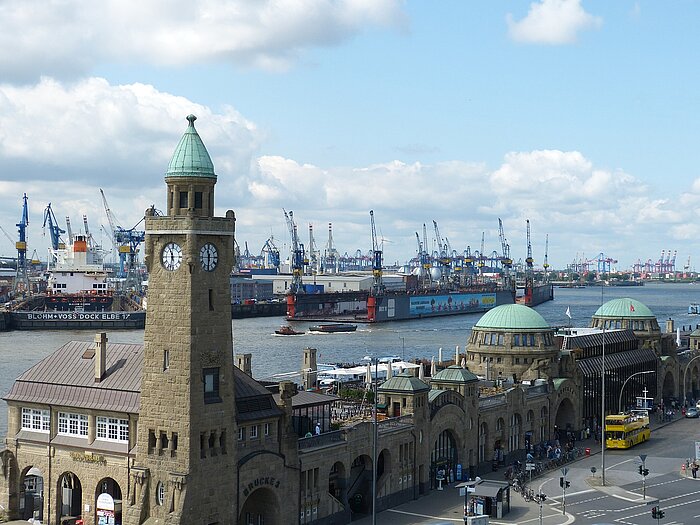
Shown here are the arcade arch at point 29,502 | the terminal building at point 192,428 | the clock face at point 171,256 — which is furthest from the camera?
the arcade arch at point 29,502

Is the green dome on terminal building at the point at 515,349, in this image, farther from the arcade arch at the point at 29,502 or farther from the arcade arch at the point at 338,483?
the arcade arch at the point at 29,502

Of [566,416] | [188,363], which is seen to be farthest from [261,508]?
[566,416]

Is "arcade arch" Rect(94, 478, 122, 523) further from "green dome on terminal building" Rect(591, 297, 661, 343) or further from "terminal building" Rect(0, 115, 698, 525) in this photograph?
"green dome on terminal building" Rect(591, 297, 661, 343)

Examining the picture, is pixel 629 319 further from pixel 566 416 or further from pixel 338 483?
pixel 338 483

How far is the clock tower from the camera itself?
5603cm

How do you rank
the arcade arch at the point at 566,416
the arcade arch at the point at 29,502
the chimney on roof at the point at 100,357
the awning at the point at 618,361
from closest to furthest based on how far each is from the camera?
1. the chimney on roof at the point at 100,357
2. the arcade arch at the point at 29,502
3. the arcade arch at the point at 566,416
4. the awning at the point at 618,361

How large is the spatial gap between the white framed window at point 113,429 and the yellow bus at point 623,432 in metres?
51.1

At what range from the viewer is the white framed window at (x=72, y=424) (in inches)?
2416

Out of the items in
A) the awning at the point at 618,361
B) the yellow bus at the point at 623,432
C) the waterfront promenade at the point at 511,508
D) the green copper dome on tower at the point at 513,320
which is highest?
the green copper dome on tower at the point at 513,320

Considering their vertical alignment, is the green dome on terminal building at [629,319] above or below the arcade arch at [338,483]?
above

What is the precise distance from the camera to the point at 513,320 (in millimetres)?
102188

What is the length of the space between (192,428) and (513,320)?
52.1m

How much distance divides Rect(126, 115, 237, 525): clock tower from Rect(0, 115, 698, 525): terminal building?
8cm

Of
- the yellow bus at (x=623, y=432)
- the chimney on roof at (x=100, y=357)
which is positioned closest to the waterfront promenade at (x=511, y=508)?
the yellow bus at (x=623, y=432)
